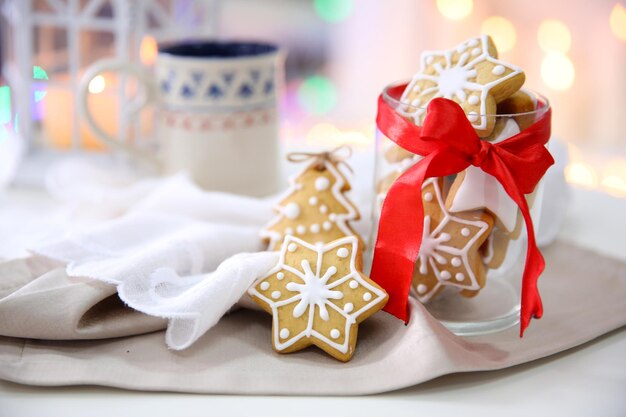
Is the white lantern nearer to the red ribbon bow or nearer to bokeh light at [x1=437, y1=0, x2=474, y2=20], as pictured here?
the red ribbon bow

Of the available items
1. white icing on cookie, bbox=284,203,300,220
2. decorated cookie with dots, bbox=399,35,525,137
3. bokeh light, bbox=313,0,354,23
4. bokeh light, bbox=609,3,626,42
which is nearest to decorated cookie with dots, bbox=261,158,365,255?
white icing on cookie, bbox=284,203,300,220

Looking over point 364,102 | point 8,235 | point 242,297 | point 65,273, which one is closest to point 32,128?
point 8,235

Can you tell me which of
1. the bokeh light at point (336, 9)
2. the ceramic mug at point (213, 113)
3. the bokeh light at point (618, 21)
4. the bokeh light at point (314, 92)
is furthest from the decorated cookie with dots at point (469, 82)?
the bokeh light at point (314, 92)

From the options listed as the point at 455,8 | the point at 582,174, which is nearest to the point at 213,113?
the point at 582,174

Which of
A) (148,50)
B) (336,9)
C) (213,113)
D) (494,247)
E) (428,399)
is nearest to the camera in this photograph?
(428,399)

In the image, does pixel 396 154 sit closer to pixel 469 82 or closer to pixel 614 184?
pixel 469 82

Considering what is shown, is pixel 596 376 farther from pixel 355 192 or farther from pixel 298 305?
pixel 355 192
